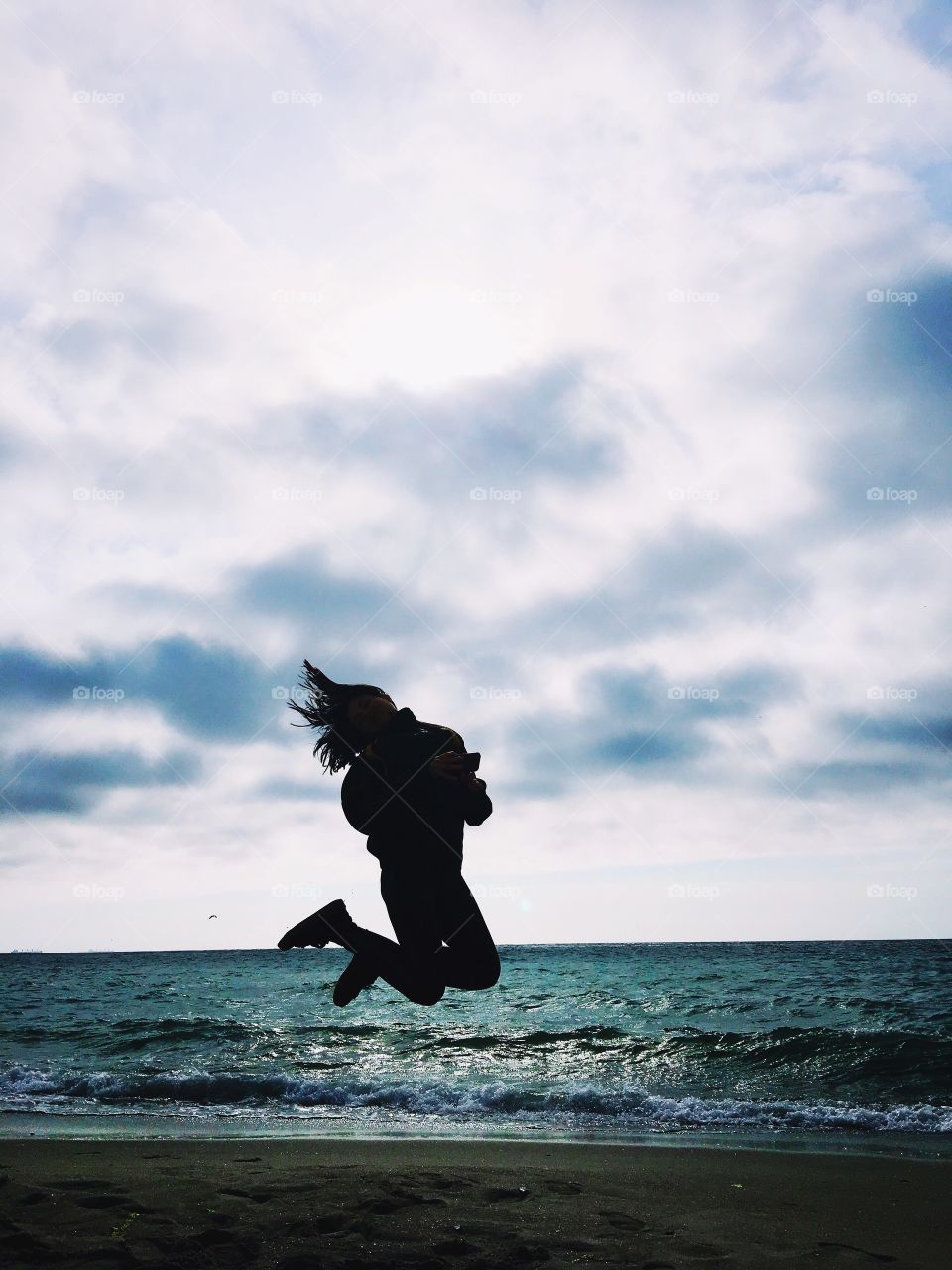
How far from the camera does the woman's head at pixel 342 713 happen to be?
444 cm

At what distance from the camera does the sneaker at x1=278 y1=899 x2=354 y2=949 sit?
4.31 metres

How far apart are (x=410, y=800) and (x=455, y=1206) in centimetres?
496

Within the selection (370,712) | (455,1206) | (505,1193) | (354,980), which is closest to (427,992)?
(354,980)

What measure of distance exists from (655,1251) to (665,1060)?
11.3 m

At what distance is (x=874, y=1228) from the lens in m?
7.60

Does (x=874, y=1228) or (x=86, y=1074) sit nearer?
(x=874, y=1228)

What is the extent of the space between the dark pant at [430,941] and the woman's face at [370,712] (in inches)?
28.5

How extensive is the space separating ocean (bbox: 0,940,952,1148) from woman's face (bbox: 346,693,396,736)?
354 inches

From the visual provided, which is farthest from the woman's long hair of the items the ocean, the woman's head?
the ocean

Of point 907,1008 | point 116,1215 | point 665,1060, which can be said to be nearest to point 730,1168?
point 116,1215

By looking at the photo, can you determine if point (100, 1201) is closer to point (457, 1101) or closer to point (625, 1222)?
point (625, 1222)

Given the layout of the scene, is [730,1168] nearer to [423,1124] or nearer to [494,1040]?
[423,1124]

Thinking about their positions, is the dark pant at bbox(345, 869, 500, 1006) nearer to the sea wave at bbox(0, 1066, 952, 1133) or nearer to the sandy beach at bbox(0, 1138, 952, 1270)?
the sandy beach at bbox(0, 1138, 952, 1270)

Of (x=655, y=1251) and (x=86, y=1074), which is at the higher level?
(x=655, y=1251)
